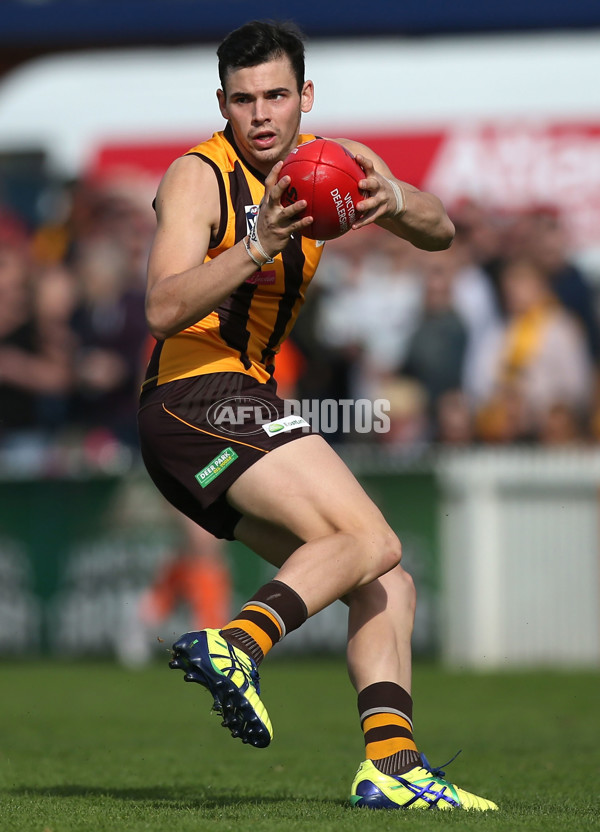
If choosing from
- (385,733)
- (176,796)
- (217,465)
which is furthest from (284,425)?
(176,796)

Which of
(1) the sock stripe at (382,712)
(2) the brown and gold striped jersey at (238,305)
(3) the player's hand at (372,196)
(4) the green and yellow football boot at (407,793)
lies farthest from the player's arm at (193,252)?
(4) the green and yellow football boot at (407,793)

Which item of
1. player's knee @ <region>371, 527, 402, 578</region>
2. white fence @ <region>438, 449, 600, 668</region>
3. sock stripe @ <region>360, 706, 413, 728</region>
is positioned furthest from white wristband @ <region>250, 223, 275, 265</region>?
white fence @ <region>438, 449, 600, 668</region>

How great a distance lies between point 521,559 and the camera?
36.9 ft

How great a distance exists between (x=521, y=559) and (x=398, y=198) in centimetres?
700

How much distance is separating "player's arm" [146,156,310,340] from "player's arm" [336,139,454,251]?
31cm

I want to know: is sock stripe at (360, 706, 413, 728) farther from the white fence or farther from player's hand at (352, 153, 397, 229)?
the white fence

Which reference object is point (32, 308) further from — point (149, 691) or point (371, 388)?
point (149, 691)

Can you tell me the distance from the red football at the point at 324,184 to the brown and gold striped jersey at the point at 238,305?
0.99ft

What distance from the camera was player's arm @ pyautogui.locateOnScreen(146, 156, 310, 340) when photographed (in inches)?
169

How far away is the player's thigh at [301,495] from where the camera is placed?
14.6ft

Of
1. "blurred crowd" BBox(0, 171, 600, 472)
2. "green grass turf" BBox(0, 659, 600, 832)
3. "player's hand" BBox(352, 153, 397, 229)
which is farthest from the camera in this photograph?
"blurred crowd" BBox(0, 171, 600, 472)

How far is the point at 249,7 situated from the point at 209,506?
41.2 ft

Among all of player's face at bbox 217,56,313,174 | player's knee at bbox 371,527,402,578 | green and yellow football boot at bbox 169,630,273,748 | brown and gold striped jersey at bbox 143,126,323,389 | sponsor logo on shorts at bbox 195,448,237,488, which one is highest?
player's face at bbox 217,56,313,174

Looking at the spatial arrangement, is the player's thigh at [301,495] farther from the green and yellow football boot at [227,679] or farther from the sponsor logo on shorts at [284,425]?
the green and yellow football boot at [227,679]
